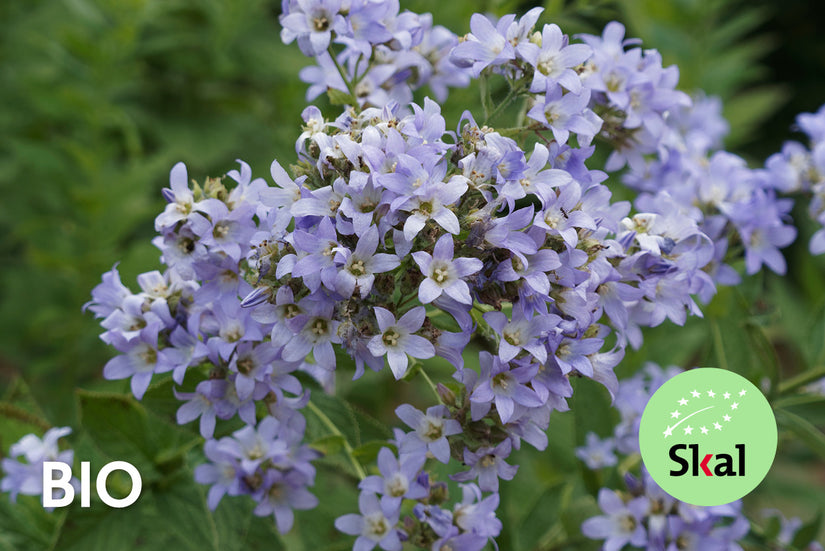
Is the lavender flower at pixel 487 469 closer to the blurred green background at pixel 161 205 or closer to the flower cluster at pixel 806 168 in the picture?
the blurred green background at pixel 161 205

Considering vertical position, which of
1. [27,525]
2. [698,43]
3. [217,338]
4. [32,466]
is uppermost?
[698,43]

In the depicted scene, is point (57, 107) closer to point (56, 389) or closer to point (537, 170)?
point (56, 389)

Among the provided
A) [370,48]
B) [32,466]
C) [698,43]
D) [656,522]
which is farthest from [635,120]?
[698,43]

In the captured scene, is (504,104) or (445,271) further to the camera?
(504,104)

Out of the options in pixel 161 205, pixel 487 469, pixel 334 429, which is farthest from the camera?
pixel 161 205

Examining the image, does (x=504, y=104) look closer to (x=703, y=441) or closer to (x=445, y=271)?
(x=445, y=271)

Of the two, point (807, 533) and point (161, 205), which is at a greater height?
point (161, 205)

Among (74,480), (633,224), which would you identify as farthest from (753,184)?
(74,480)
